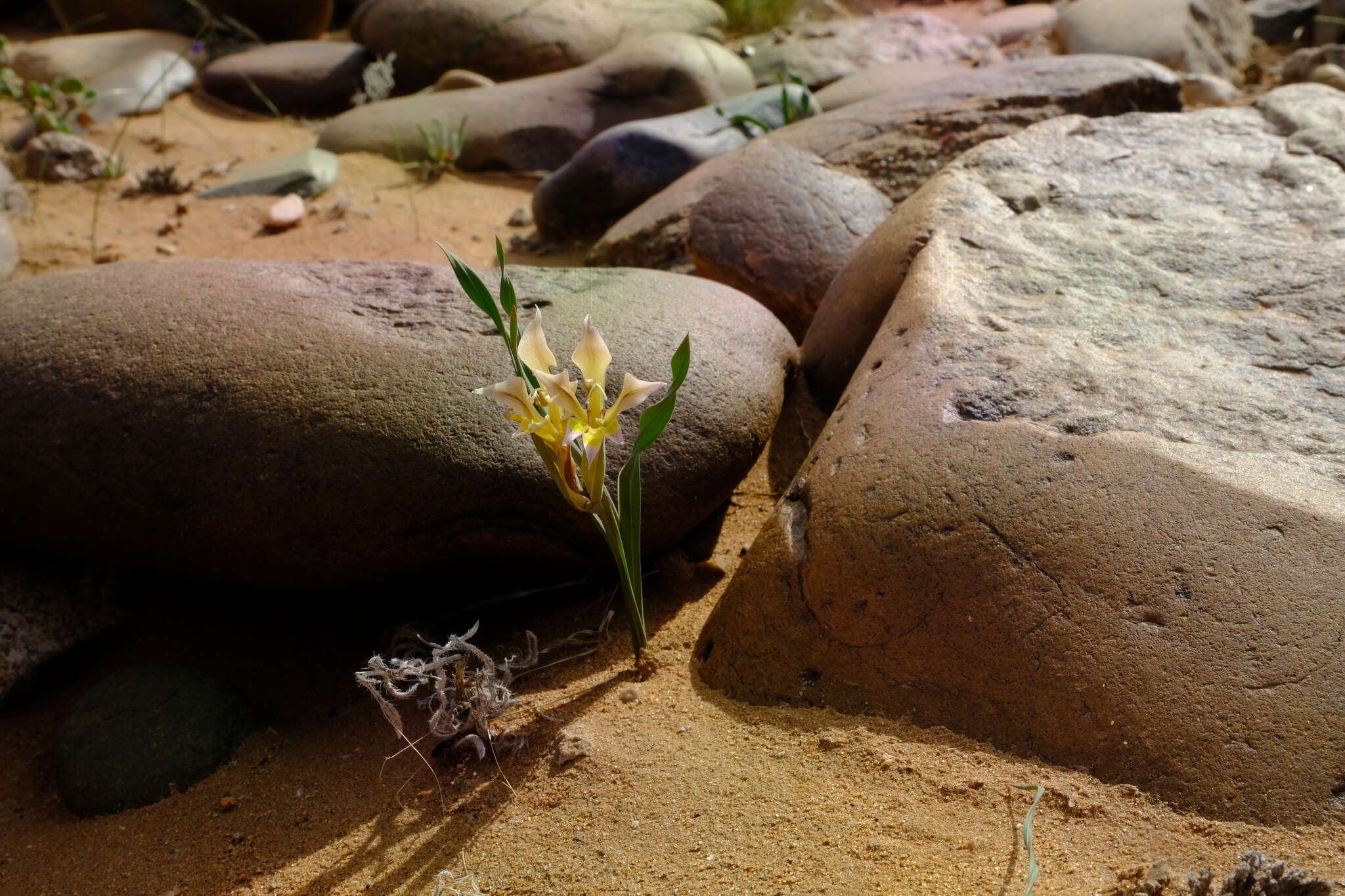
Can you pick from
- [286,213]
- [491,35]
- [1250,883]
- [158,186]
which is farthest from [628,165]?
[1250,883]

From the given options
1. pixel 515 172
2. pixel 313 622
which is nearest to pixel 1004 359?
pixel 313 622

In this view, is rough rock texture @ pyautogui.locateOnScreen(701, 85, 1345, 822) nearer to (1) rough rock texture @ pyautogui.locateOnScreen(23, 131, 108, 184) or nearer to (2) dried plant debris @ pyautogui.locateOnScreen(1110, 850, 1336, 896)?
(2) dried plant debris @ pyautogui.locateOnScreen(1110, 850, 1336, 896)

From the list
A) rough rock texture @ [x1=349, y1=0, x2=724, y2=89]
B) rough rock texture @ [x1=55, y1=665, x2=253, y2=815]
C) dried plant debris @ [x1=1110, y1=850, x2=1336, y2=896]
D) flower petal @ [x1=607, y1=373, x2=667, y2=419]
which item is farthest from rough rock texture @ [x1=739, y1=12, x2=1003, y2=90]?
dried plant debris @ [x1=1110, y1=850, x2=1336, y2=896]

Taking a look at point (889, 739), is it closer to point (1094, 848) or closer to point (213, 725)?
point (1094, 848)

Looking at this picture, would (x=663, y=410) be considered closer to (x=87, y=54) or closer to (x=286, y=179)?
(x=286, y=179)

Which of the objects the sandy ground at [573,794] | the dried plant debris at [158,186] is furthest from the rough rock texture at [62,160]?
the sandy ground at [573,794]

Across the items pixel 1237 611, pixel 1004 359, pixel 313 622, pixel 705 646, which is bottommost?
pixel 313 622
